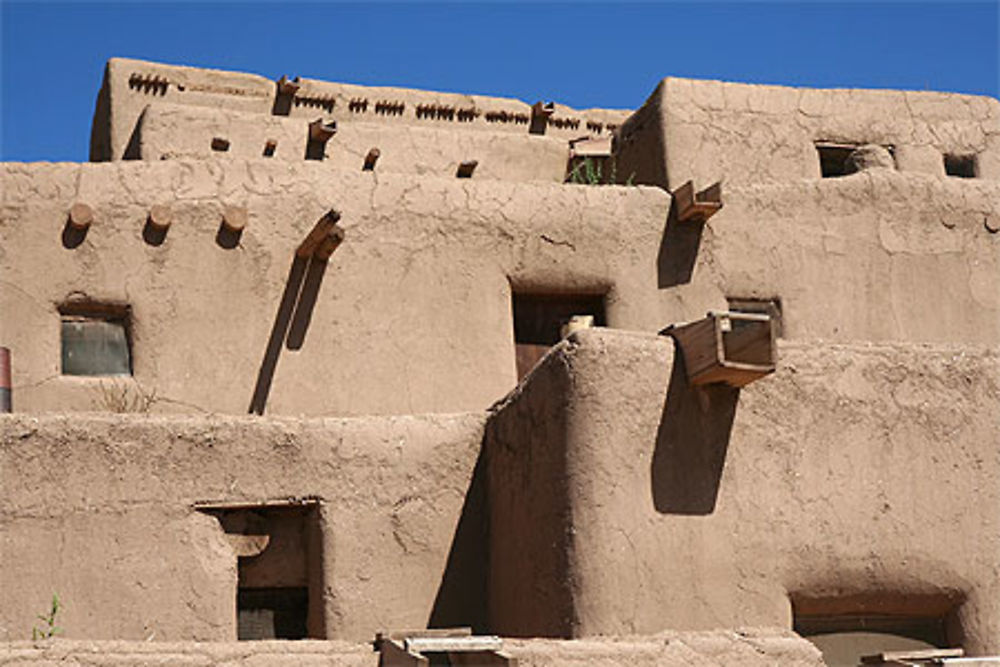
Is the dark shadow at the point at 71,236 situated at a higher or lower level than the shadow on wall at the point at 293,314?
higher

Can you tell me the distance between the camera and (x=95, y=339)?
1104cm

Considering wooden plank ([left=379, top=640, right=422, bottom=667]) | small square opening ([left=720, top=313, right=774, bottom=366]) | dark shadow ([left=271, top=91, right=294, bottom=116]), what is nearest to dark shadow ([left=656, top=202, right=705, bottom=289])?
small square opening ([left=720, top=313, right=774, bottom=366])

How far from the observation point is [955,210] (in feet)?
42.4

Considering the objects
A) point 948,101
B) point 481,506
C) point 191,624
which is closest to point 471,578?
point 481,506

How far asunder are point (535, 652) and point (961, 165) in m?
8.89

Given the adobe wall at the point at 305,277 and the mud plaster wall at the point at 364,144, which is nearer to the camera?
the adobe wall at the point at 305,277

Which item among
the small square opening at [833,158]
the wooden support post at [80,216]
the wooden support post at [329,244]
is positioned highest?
the small square opening at [833,158]

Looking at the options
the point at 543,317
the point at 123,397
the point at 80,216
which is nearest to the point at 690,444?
the point at 543,317

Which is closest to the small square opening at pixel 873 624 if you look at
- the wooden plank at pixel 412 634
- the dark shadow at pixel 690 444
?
the dark shadow at pixel 690 444

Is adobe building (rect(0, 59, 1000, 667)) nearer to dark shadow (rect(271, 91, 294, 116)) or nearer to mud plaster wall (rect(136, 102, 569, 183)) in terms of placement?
mud plaster wall (rect(136, 102, 569, 183))

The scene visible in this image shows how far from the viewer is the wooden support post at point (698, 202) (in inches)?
472

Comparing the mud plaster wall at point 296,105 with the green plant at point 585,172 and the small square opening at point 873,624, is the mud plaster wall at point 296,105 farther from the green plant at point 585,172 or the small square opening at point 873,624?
the small square opening at point 873,624

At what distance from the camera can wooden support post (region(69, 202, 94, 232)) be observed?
11.0 meters

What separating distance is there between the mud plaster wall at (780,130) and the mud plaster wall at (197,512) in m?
4.29
